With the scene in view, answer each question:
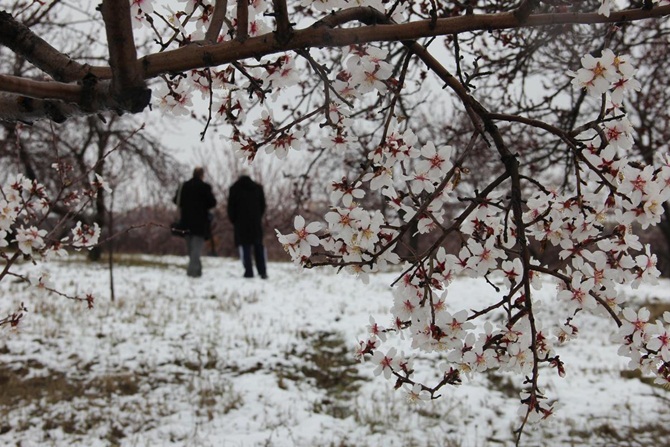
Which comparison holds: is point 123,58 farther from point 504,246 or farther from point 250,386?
point 250,386

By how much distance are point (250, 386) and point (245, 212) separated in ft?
15.0

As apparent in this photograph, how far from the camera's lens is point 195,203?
9.16 metres

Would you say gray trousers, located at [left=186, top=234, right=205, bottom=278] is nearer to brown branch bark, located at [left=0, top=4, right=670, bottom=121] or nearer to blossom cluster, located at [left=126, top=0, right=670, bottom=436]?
blossom cluster, located at [left=126, top=0, right=670, bottom=436]

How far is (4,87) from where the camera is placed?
1304 millimetres

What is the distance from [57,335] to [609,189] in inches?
234

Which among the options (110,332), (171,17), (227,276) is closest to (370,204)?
(227,276)

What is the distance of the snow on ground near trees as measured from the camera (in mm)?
3996

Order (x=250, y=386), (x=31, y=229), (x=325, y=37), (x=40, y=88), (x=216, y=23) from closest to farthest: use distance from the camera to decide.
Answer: (x=40, y=88) → (x=325, y=37) → (x=216, y=23) → (x=31, y=229) → (x=250, y=386)

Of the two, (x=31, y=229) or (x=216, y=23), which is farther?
(x=31, y=229)

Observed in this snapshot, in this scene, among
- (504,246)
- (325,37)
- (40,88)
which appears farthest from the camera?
(504,246)

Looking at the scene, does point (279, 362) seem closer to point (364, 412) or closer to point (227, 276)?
point (364, 412)

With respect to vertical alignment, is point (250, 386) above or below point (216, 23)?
below

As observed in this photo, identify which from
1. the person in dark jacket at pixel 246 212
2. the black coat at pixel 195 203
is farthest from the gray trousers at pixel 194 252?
the person in dark jacket at pixel 246 212

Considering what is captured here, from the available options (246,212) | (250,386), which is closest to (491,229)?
(250,386)
